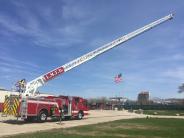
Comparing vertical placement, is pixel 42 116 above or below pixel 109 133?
above

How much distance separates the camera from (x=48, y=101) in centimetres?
3300

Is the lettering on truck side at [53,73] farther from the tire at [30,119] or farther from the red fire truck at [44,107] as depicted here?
the tire at [30,119]

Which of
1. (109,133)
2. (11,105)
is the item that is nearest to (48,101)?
(11,105)

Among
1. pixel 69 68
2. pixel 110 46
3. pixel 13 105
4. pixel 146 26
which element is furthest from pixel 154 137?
pixel 146 26

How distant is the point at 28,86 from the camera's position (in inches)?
1357

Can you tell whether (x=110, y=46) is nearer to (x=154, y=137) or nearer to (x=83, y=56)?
(x=83, y=56)

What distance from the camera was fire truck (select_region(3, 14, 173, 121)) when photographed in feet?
98.7

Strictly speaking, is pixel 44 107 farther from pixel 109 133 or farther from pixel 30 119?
pixel 109 133

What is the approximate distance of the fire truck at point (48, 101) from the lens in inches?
1184

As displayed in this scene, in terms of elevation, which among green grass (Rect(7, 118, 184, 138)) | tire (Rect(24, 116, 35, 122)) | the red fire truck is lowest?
green grass (Rect(7, 118, 184, 138))

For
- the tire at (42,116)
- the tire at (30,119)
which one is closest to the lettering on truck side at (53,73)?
the tire at (42,116)

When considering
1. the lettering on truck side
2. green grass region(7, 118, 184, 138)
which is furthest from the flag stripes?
the lettering on truck side

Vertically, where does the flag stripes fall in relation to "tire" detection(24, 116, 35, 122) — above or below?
above

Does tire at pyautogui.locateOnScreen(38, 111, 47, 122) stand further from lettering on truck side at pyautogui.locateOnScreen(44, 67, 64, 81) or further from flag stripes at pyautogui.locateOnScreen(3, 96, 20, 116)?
lettering on truck side at pyautogui.locateOnScreen(44, 67, 64, 81)
